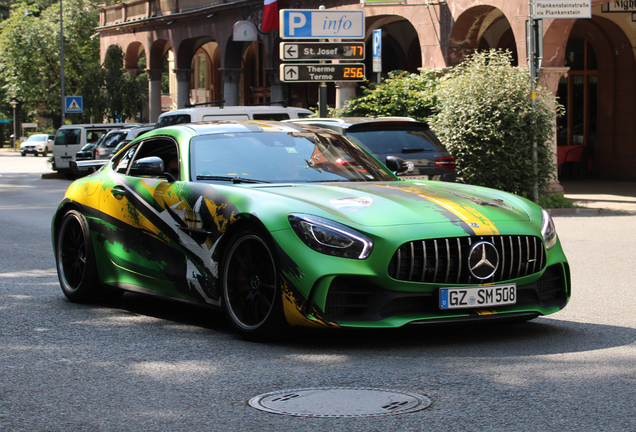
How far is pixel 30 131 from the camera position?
10906 cm

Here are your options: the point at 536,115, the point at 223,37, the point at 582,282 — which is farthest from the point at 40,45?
the point at 582,282

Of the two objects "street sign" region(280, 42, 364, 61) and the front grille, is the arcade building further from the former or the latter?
the front grille

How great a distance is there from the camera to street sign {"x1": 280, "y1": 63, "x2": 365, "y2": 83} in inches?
790

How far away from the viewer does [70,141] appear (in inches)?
1378

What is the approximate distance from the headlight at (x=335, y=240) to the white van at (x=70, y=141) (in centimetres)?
2918

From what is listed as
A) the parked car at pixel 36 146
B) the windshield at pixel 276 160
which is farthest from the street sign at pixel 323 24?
the parked car at pixel 36 146

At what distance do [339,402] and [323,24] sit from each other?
1719cm

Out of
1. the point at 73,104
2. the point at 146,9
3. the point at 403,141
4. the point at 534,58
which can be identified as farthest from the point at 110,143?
the point at 403,141

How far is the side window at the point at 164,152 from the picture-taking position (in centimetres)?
710

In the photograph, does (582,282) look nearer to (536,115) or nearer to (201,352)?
(201,352)

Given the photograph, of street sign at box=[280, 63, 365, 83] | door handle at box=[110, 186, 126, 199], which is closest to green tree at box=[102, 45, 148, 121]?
street sign at box=[280, 63, 365, 83]

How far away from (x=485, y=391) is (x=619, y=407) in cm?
63

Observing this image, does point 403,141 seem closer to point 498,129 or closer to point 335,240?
point 498,129

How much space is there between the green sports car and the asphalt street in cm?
26
